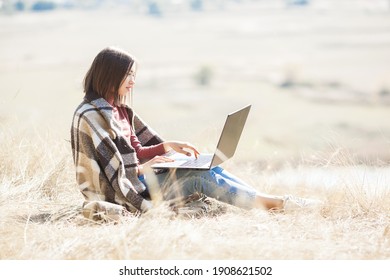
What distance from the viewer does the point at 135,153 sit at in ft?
12.0

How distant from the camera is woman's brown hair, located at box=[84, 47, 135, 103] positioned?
11.8ft

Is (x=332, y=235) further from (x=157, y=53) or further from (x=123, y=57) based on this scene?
(x=157, y=53)

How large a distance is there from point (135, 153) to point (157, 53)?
1320 inches

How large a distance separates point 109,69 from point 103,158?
474mm

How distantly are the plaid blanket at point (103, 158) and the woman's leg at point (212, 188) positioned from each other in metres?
0.16

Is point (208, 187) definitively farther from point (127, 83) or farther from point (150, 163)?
point (127, 83)

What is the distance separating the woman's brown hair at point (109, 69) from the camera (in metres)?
3.58

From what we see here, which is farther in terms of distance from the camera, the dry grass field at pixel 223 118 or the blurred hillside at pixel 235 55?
the blurred hillside at pixel 235 55

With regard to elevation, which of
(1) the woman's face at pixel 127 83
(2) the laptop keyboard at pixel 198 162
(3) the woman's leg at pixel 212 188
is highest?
(1) the woman's face at pixel 127 83

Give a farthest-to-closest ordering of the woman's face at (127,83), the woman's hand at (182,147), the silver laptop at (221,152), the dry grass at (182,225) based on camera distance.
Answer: the woman's hand at (182,147) < the woman's face at (127,83) < the silver laptop at (221,152) < the dry grass at (182,225)

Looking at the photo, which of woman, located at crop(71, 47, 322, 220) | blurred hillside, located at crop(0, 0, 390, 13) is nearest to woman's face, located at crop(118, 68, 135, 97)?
woman, located at crop(71, 47, 322, 220)

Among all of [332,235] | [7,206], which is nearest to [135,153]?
[7,206]

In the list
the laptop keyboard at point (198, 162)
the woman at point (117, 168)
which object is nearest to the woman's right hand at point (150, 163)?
the woman at point (117, 168)

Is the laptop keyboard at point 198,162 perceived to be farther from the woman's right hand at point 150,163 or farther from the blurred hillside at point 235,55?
the blurred hillside at point 235,55
